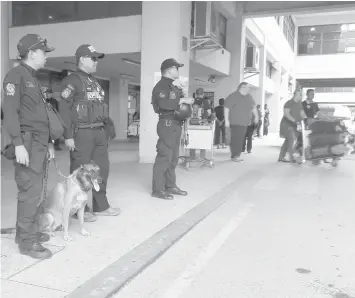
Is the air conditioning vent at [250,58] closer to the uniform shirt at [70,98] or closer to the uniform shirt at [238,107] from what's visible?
the uniform shirt at [238,107]

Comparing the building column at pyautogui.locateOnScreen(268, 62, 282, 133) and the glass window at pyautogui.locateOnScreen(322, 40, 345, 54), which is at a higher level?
the glass window at pyautogui.locateOnScreen(322, 40, 345, 54)

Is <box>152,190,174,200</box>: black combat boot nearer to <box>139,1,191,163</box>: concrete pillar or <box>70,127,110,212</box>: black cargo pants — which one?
<box>70,127,110,212</box>: black cargo pants

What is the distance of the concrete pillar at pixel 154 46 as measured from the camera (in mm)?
8430

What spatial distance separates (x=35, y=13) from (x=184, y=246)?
981cm

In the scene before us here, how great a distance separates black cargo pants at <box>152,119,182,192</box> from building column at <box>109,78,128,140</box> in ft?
41.0

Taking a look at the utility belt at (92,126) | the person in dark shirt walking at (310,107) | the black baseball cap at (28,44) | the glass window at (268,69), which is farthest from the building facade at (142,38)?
the glass window at (268,69)

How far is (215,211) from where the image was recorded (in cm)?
471

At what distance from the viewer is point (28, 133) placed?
2.95 metres

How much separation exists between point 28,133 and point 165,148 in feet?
7.84

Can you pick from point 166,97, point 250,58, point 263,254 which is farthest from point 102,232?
point 250,58

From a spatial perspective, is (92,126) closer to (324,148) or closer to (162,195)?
(162,195)

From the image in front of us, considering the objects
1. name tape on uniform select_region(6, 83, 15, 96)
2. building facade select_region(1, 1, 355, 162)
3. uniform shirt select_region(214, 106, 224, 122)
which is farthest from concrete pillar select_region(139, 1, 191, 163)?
name tape on uniform select_region(6, 83, 15, 96)

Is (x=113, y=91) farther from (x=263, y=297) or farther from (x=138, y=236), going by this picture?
(x=263, y=297)

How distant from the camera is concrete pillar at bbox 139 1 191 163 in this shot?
8.43 metres
